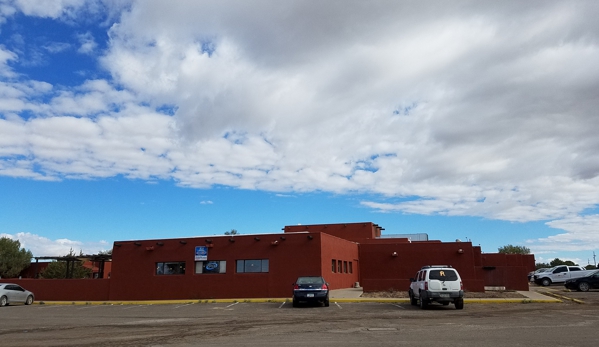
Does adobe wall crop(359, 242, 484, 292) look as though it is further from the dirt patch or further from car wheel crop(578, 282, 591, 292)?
car wheel crop(578, 282, 591, 292)

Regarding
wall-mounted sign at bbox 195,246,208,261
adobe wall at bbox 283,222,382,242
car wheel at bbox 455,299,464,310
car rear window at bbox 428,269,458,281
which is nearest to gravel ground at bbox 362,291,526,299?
car wheel at bbox 455,299,464,310

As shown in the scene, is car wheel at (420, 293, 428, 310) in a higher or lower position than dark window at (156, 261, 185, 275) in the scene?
lower

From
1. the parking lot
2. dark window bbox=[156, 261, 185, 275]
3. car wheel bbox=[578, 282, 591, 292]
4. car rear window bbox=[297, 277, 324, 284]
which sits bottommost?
the parking lot

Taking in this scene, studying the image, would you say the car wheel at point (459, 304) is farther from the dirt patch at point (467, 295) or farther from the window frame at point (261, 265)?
the window frame at point (261, 265)

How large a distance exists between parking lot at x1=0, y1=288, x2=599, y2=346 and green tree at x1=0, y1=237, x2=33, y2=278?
45.1m

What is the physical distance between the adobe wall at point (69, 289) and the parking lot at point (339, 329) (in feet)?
53.4

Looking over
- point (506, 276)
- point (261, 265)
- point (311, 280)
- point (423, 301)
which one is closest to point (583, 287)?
point (506, 276)

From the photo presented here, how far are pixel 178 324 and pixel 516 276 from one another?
24.0 m

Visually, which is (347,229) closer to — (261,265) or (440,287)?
(261,265)

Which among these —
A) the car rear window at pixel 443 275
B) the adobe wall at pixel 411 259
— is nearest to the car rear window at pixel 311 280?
the car rear window at pixel 443 275

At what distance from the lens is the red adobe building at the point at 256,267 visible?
30.5 m

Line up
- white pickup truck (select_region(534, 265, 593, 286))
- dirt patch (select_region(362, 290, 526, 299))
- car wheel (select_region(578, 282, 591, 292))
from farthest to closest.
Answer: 1. white pickup truck (select_region(534, 265, 593, 286))
2. car wheel (select_region(578, 282, 591, 292))
3. dirt patch (select_region(362, 290, 526, 299))

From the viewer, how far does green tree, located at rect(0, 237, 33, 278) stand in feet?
188

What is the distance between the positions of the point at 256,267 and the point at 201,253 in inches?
156
